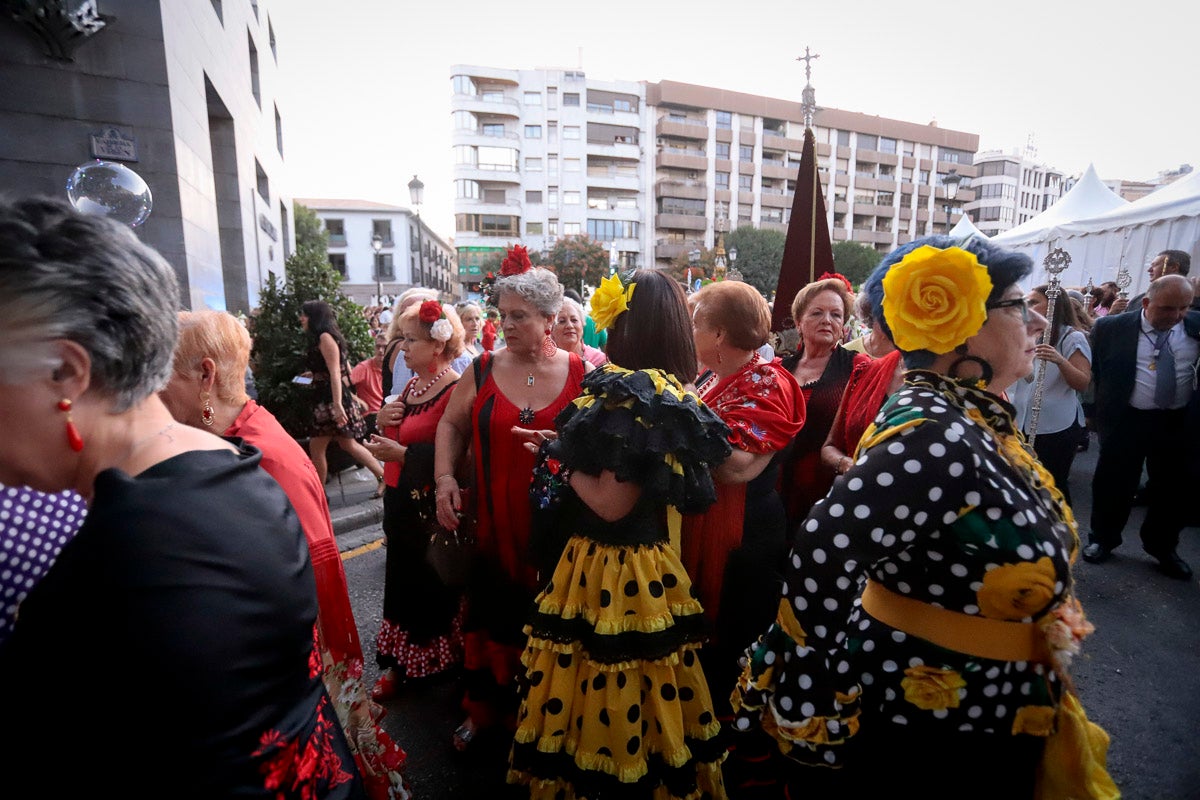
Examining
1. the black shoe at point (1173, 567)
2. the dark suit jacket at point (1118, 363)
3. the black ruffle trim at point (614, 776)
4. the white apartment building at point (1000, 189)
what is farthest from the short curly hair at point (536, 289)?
the white apartment building at point (1000, 189)

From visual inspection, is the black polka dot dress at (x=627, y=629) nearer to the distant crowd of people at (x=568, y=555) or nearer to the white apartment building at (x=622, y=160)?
the distant crowd of people at (x=568, y=555)

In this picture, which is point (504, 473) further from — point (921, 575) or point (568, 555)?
point (921, 575)

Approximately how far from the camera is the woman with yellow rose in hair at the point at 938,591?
4.55ft

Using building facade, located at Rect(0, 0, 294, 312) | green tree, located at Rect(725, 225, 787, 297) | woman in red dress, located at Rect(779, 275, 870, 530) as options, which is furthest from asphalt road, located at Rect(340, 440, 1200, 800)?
green tree, located at Rect(725, 225, 787, 297)

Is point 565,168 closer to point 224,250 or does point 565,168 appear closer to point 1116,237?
point 224,250

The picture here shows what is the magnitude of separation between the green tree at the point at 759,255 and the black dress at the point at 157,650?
1748 inches

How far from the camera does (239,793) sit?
1007mm

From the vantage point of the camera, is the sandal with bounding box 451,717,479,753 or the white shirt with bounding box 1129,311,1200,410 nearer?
the sandal with bounding box 451,717,479,753

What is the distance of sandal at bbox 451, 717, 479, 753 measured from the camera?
8.96ft

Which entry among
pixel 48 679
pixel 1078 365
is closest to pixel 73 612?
pixel 48 679

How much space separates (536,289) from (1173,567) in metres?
5.47

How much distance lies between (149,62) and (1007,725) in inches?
426

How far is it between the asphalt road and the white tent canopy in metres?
5.11

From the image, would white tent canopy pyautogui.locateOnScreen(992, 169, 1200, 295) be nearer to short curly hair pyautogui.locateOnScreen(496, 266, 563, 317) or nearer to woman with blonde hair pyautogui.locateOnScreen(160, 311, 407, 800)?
short curly hair pyautogui.locateOnScreen(496, 266, 563, 317)
